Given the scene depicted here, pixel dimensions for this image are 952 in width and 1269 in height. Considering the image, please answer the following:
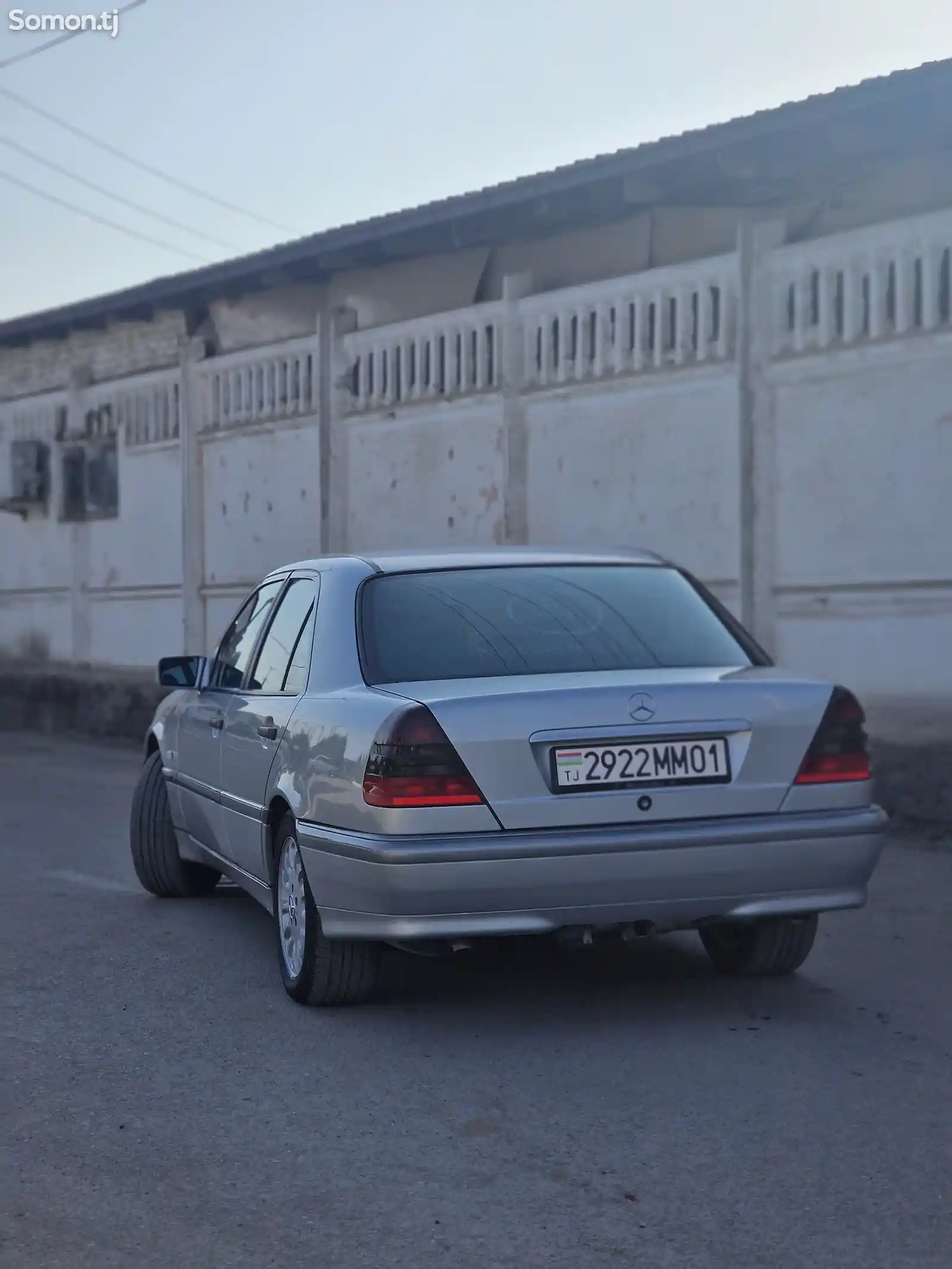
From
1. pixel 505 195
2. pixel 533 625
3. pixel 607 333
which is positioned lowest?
pixel 533 625

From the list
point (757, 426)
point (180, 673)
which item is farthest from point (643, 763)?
point (757, 426)

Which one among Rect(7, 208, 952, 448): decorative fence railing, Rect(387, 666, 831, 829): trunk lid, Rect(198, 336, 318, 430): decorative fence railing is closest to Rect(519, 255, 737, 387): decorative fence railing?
Rect(7, 208, 952, 448): decorative fence railing

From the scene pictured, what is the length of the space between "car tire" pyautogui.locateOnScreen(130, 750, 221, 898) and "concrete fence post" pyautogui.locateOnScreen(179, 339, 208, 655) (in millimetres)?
9758

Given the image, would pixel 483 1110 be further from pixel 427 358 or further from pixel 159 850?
pixel 427 358

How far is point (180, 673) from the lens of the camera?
790cm

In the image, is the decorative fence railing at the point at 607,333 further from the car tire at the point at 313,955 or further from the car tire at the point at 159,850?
the car tire at the point at 313,955

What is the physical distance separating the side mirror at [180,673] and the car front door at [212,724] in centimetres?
7

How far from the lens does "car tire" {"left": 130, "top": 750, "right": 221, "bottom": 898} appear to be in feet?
27.6

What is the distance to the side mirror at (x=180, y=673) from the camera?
7863mm

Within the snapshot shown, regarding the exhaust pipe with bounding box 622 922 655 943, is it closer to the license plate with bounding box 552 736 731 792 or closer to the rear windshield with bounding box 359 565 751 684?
the license plate with bounding box 552 736 731 792

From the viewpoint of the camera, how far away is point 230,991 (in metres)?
6.32

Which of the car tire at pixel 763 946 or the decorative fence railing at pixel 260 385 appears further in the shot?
the decorative fence railing at pixel 260 385

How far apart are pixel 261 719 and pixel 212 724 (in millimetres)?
848

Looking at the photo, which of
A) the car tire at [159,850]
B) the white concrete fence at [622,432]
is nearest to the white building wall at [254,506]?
the white concrete fence at [622,432]
